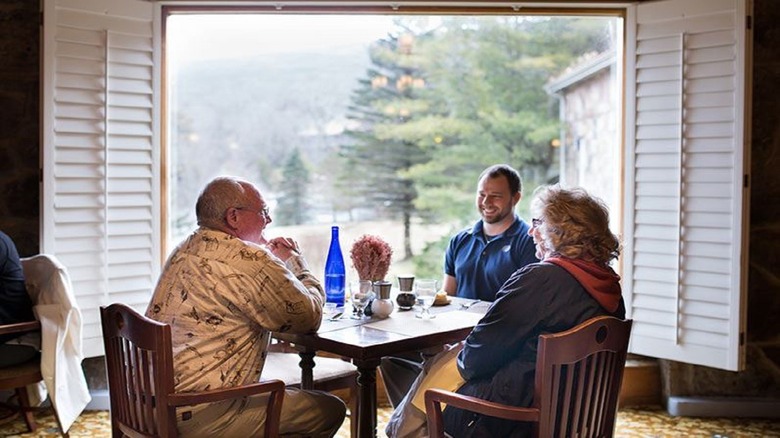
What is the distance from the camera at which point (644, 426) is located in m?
4.23

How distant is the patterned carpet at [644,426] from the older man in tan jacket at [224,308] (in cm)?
153

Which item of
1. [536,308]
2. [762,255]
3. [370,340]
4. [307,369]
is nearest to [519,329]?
[536,308]

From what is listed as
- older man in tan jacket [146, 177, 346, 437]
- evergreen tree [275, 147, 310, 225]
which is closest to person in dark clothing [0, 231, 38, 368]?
older man in tan jacket [146, 177, 346, 437]

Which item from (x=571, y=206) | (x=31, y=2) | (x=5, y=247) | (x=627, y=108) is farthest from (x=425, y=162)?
(x=571, y=206)

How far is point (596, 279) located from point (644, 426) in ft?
6.92

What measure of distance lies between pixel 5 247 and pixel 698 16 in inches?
133

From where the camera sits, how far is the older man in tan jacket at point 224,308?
8.21 ft

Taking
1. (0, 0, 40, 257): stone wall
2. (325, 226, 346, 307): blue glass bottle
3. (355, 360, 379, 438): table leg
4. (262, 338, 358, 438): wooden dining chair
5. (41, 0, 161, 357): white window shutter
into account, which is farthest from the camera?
(0, 0, 40, 257): stone wall

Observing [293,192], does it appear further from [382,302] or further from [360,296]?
[382,302]

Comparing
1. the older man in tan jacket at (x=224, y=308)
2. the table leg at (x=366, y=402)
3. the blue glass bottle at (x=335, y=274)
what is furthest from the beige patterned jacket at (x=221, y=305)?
the blue glass bottle at (x=335, y=274)

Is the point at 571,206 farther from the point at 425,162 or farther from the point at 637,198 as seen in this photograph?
the point at 425,162

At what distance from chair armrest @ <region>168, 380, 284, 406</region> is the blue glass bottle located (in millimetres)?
840

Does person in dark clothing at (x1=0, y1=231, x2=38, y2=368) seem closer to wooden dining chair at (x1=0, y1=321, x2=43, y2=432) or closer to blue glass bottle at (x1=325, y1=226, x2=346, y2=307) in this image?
wooden dining chair at (x1=0, y1=321, x2=43, y2=432)

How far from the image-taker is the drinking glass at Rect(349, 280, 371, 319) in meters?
3.12
